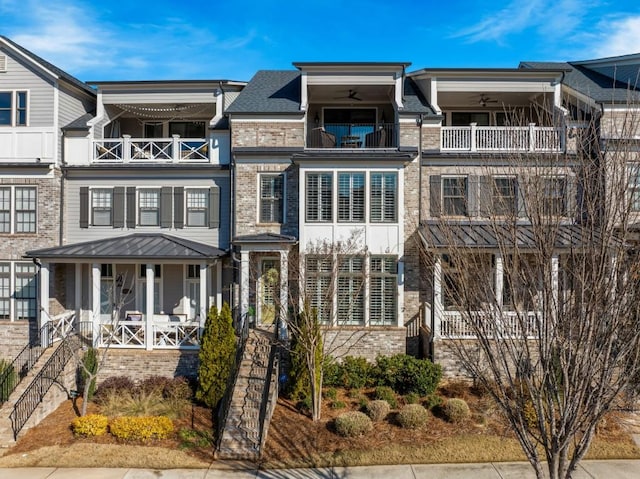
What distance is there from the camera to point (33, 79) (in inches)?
683

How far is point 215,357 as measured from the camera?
14031 mm

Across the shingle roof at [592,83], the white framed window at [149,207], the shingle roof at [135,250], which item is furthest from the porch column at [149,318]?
the shingle roof at [592,83]

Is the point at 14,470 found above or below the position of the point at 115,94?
below

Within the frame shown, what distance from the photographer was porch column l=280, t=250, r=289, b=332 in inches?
571

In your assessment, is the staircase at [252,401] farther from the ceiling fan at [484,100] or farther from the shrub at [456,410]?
the ceiling fan at [484,100]

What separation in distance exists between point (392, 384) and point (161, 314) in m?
8.89

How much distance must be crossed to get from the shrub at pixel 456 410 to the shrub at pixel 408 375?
125 cm

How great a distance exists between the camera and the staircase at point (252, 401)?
442 inches

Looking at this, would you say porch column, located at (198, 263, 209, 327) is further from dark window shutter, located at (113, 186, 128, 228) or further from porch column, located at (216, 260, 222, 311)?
dark window shutter, located at (113, 186, 128, 228)

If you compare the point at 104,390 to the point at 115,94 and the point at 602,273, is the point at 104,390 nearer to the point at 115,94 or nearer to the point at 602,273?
the point at 115,94

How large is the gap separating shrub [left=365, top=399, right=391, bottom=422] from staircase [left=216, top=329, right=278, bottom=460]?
105 inches

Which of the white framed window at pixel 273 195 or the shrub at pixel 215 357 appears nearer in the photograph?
the shrub at pixel 215 357

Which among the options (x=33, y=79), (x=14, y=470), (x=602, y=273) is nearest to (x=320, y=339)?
(x=14, y=470)


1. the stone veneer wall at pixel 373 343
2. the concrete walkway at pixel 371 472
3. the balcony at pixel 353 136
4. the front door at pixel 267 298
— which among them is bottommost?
the concrete walkway at pixel 371 472
